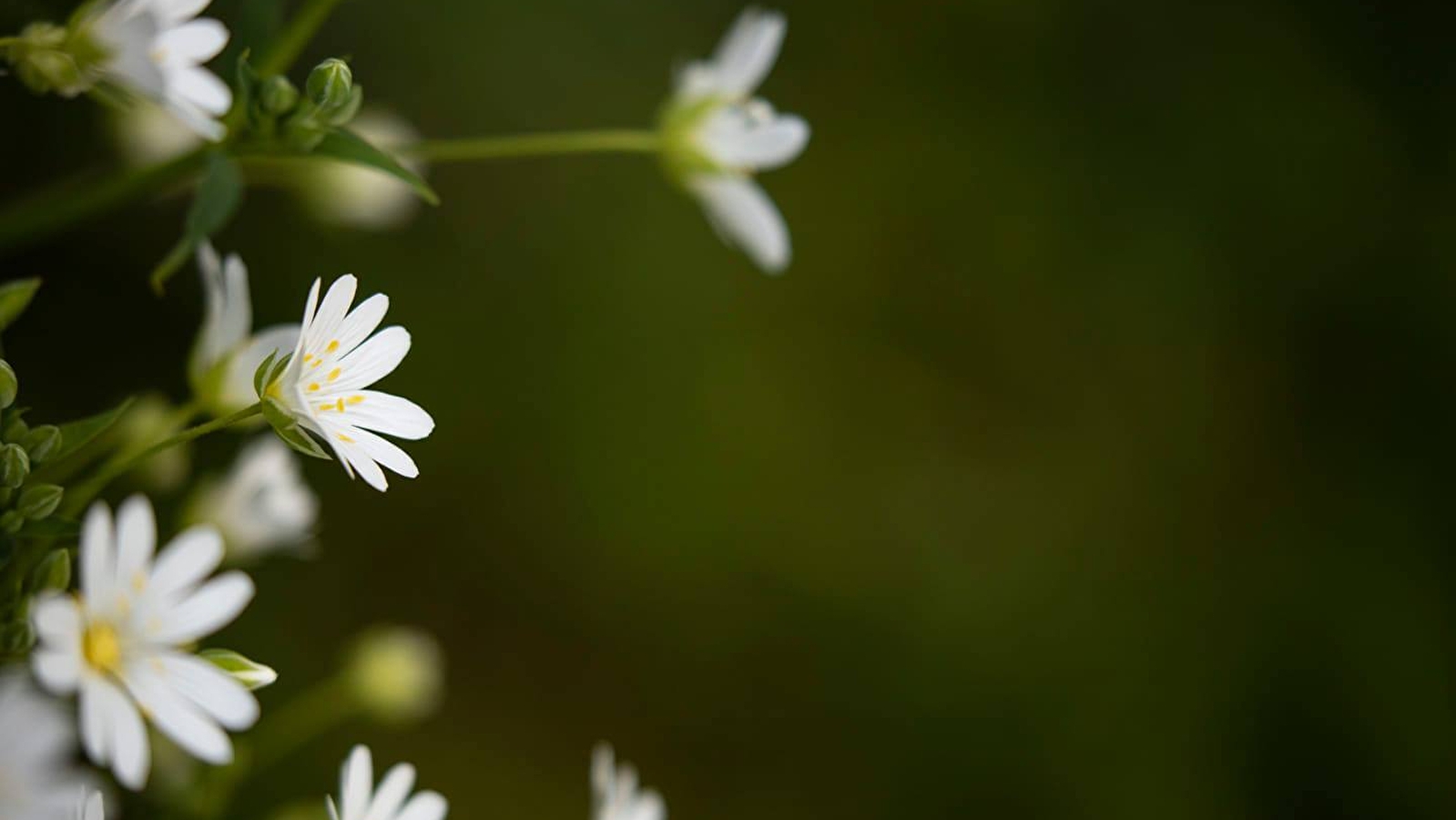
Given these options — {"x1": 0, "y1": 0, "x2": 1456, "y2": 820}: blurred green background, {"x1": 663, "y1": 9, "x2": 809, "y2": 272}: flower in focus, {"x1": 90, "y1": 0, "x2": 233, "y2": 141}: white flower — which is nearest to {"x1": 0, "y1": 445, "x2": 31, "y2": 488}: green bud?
{"x1": 90, "y1": 0, "x2": 233, "y2": 141}: white flower

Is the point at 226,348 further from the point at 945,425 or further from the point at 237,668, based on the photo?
the point at 945,425

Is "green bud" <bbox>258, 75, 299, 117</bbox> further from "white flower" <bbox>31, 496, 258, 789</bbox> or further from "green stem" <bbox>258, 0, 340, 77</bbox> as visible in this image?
"white flower" <bbox>31, 496, 258, 789</bbox>

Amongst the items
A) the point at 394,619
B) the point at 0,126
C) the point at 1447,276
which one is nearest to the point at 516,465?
the point at 394,619

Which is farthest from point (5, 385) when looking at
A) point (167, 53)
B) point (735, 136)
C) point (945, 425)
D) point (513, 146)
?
point (945, 425)

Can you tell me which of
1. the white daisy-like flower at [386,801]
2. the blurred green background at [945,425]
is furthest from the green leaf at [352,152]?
the blurred green background at [945,425]

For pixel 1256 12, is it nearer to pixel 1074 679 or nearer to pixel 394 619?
pixel 1074 679

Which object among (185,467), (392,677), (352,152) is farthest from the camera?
(392,677)

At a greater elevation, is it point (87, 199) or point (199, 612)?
point (87, 199)
